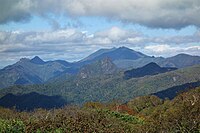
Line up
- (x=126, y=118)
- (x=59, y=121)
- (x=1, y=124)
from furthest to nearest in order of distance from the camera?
(x=126, y=118), (x=59, y=121), (x=1, y=124)

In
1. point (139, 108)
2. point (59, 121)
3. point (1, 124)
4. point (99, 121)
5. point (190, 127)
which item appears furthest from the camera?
point (139, 108)

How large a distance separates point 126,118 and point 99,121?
74.2 ft

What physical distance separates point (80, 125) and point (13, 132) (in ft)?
28.8

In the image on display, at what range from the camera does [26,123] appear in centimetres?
4747

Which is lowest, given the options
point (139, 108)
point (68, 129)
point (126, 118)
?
point (139, 108)

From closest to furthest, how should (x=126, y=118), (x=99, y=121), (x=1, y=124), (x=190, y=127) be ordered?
(x=190, y=127) < (x=1, y=124) < (x=99, y=121) < (x=126, y=118)

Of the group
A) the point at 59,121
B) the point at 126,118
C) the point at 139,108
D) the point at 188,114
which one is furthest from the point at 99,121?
the point at 139,108

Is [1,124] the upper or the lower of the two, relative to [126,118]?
upper

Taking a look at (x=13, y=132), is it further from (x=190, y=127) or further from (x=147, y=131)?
(x=190, y=127)

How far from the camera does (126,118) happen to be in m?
74.7

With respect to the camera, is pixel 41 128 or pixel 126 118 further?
pixel 126 118

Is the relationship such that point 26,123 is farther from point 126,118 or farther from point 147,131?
point 126,118

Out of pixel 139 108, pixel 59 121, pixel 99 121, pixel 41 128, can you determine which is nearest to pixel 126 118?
pixel 99 121

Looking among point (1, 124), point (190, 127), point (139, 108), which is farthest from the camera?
point (139, 108)
